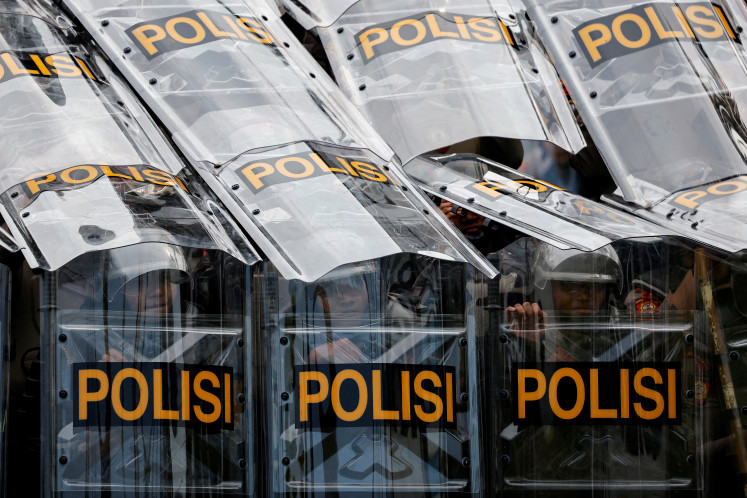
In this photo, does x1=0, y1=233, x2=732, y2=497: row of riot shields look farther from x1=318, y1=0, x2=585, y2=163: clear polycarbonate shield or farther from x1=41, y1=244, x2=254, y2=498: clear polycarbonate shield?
x1=318, y1=0, x2=585, y2=163: clear polycarbonate shield

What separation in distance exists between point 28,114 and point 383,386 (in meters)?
1.16

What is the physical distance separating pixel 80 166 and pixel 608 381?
4.40 ft

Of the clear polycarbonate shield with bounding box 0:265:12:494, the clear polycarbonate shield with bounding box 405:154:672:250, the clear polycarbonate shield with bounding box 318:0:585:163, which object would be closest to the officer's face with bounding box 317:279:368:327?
the clear polycarbonate shield with bounding box 405:154:672:250

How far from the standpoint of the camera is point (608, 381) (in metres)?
2.12

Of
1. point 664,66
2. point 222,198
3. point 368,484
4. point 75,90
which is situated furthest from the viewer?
point 664,66

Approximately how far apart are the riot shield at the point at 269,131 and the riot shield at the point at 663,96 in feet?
2.05

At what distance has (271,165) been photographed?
89.5 inches

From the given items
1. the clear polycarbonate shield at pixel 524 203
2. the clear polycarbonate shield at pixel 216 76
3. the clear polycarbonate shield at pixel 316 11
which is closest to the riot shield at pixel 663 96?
the clear polycarbonate shield at pixel 524 203

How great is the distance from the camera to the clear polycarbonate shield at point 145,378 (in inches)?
80.5

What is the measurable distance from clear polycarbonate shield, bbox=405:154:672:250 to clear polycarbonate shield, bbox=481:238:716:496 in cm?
6

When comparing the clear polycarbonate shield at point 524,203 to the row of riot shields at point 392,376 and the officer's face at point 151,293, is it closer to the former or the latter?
the row of riot shields at point 392,376

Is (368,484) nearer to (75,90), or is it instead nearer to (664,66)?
(75,90)

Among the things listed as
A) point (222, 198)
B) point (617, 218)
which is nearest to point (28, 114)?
point (222, 198)

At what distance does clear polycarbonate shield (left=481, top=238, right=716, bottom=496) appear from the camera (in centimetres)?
212
